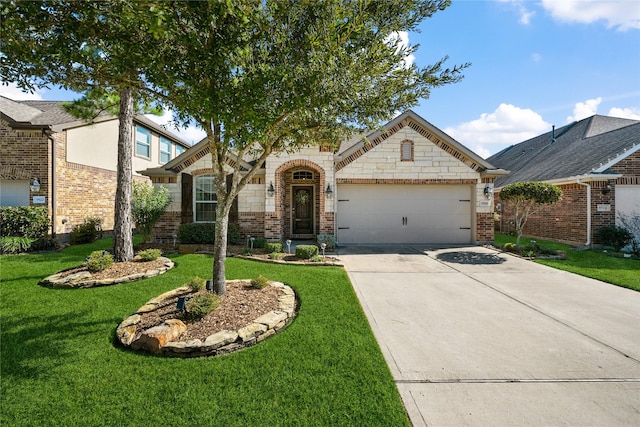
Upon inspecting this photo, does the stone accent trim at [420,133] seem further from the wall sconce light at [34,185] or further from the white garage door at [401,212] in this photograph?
the wall sconce light at [34,185]

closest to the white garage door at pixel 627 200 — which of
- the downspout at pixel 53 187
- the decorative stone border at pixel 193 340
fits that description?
the decorative stone border at pixel 193 340

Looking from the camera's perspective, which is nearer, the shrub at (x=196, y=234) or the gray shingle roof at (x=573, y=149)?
the shrub at (x=196, y=234)

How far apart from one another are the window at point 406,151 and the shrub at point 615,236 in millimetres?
7158

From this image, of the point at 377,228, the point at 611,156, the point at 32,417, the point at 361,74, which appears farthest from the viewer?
the point at 377,228

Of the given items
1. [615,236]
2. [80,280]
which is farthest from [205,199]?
[615,236]

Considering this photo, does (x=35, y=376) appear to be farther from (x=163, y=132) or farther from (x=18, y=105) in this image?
(x=163, y=132)

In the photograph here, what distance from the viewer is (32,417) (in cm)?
256

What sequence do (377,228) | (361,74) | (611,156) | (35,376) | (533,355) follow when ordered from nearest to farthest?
(35,376) < (533,355) < (361,74) < (611,156) < (377,228)

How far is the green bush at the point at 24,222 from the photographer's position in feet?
31.9

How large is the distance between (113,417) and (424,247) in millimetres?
10420

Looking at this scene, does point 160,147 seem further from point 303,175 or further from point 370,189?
point 370,189

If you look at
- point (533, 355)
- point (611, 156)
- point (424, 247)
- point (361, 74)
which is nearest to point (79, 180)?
point (361, 74)

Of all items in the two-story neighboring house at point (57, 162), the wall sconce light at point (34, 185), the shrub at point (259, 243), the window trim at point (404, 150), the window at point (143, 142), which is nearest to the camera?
the shrub at point (259, 243)

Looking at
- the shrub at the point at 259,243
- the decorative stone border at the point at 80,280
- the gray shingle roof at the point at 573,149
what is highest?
the gray shingle roof at the point at 573,149
